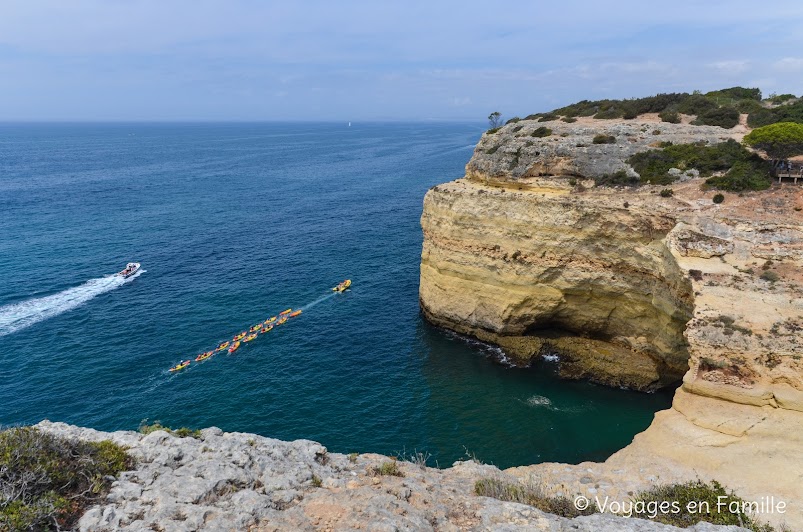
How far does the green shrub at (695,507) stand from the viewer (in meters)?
14.1

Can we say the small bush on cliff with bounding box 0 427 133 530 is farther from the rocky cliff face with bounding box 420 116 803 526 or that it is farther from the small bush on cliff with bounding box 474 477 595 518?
the rocky cliff face with bounding box 420 116 803 526

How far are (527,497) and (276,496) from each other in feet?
24.5

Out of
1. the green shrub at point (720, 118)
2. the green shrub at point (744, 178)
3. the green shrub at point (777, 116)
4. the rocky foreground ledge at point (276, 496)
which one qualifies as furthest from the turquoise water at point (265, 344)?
the green shrub at point (777, 116)

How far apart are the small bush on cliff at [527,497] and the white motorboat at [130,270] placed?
51.0m

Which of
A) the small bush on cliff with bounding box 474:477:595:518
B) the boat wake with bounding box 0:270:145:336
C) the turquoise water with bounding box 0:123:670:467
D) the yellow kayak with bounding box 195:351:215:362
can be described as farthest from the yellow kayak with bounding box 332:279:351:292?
the small bush on cliff with bounding box 474:477:595:518

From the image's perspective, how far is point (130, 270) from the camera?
54.0m

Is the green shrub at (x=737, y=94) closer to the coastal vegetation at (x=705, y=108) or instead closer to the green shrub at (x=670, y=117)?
the coastal vegetation at (x=705, y=108)

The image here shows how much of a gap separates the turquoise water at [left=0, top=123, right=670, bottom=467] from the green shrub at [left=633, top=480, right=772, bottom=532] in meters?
11.9

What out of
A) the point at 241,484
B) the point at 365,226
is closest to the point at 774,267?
the point at 241,484

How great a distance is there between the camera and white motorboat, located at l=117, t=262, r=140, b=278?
174 feet

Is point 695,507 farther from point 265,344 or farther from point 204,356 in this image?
point 204,356

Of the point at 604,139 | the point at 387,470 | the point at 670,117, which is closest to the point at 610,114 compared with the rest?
the point at 670,117

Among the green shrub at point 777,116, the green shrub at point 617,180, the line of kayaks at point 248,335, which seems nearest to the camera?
the green shrub at point 617,180

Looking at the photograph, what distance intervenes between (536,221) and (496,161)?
316 inches
